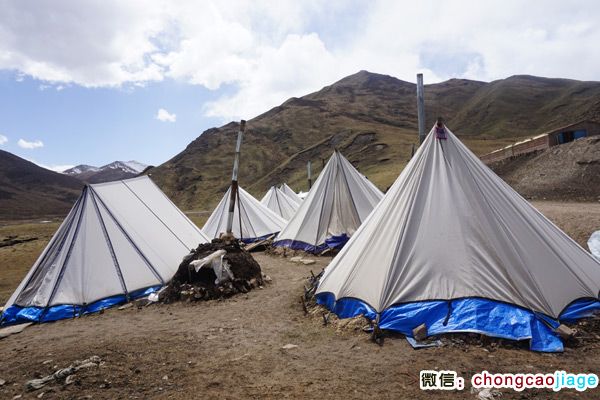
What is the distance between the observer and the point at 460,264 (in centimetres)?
533

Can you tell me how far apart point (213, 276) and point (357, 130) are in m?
84.6

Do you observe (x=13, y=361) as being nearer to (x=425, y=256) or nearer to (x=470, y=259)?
(x=425, y=256)

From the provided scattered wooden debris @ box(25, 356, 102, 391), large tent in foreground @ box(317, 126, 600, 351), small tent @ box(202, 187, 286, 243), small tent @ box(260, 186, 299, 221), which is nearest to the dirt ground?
scattered wooden debris @ box(25, 356, 102, 391)

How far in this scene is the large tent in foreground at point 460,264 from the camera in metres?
4.89

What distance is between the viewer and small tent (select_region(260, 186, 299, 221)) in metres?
23.9

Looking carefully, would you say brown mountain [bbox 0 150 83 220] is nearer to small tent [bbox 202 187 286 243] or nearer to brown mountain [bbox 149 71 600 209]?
brown mountain [bbox 149 71 600 209]

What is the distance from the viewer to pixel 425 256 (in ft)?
18.2

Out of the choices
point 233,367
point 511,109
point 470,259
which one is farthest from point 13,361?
point 511,109

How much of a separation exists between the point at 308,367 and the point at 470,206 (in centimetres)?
349

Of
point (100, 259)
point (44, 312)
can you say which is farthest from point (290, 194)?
point (44, 312)

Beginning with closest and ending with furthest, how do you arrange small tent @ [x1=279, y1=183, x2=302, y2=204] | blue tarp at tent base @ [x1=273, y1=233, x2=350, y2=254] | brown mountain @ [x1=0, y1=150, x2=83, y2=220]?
1. blue tarp at tent base @ [x1=273, y1=233, x2=350, y2=254]
2. small tent @ [x1=279, y1=183, x2=302, y2=204]
3. brown mountain @ [x1=0, y1=150, x2=83, y2=220]

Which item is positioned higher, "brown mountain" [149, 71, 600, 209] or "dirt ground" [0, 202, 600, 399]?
"brown mountain" [149, 71, 600, 209]

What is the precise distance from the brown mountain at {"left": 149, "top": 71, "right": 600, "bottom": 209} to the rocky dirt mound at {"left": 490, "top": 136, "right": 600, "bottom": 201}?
20.9 m

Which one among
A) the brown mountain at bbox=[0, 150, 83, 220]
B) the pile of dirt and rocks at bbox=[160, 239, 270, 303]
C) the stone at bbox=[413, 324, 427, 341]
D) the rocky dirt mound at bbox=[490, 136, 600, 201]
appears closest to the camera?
the stone at bbox=[413, 324, 427, 341]
